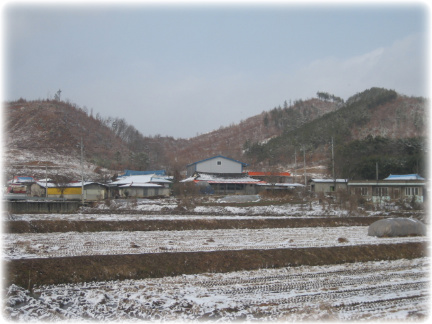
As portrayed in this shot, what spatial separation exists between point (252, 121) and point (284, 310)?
5262 inches

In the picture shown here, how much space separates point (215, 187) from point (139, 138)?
247 ft

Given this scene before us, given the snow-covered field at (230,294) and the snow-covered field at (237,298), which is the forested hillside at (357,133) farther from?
the snow-covered field at (237,298)

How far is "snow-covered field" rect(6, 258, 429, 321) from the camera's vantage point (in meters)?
7.18

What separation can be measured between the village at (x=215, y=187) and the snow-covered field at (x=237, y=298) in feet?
78.1

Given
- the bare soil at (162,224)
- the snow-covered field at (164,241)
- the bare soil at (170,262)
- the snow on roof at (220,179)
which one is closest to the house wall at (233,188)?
the snow on roof at (220,179)

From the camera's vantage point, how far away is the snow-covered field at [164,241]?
1216 centimetres

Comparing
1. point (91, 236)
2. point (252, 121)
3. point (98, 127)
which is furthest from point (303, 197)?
point (252, 121)

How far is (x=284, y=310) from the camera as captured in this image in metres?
7.44

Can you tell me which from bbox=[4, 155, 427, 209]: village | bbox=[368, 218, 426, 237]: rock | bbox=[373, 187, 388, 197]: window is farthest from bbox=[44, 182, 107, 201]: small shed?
bbox=[368, 218, 426, 237]: rock

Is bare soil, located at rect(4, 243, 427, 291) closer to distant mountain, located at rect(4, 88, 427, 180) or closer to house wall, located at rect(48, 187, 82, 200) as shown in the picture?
house wall, located at rect(48, 187, 82, 200)

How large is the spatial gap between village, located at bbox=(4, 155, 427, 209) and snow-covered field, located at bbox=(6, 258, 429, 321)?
2379 centimetres

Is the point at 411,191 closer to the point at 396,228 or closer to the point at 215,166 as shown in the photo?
the point at 396,228

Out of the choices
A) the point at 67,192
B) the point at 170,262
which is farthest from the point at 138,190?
the point at 170,262

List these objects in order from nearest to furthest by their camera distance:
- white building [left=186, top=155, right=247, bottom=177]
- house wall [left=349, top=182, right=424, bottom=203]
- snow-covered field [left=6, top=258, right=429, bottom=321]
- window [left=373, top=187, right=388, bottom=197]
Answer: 1. snow-covered field [left=6, top=258, right=429, bottom=321]
2. house wall [left=349, top=182, right=424, bottom=203]
3. window [left=373, top=187, right=388, bottom=197]
4. white building [left=186, top=155, right=247, bottom=177]
